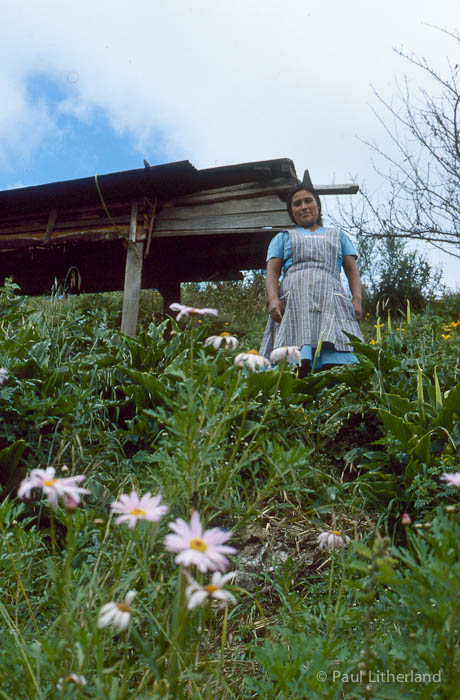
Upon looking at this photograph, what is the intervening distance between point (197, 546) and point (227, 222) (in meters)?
6.69

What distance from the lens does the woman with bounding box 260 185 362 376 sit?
400 centimetres

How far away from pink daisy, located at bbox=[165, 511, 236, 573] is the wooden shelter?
564cm

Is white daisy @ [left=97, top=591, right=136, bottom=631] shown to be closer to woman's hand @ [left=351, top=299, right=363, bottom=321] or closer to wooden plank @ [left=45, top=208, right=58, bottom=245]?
woman's hand @ [left=351, top=299, right=363, bottom=321]

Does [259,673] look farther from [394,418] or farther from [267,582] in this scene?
[394,418]

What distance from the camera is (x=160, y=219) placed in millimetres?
7500

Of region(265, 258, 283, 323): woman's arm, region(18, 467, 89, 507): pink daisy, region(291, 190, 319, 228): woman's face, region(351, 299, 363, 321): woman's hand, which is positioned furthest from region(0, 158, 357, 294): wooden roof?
region(18, 467, 89, 507): pink daisy

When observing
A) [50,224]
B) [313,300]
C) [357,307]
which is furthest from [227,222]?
[313,300]

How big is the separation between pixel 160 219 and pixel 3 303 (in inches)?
142

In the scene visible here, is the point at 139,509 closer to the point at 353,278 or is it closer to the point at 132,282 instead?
the point at 353,278

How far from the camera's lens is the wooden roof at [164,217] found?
692 cm

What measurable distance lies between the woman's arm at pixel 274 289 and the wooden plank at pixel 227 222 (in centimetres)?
243

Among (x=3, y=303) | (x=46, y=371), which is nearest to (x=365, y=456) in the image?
(x=46, y=371)

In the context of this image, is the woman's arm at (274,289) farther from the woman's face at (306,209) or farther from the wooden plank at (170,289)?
the wooden plank at (170,289)

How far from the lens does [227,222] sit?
Result: 7145 mm
